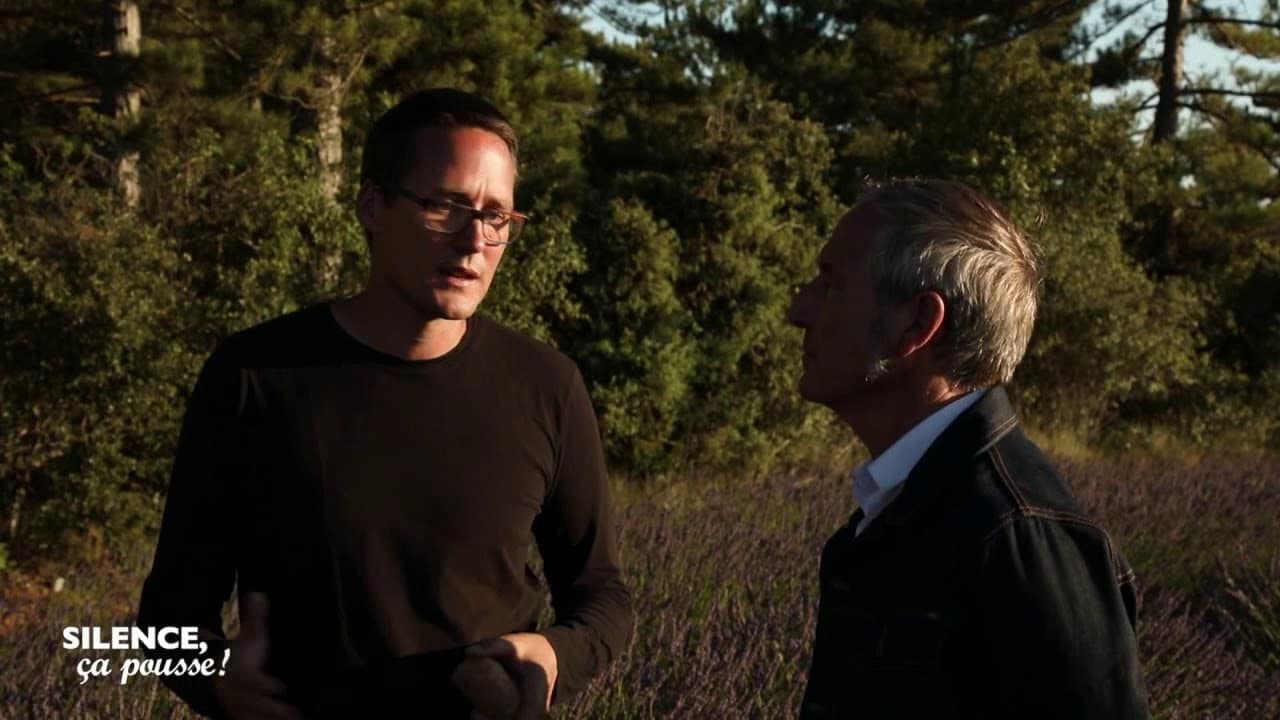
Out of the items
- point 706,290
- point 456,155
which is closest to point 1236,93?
point 706,290

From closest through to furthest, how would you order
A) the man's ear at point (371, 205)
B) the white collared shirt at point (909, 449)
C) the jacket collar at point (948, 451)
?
1. the jacket collar at point (948, 451)
2. the white collared shirt at point (909, 449)
3. the man's ear at point (371, 205)

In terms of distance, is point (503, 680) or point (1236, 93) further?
point (1236, 93)

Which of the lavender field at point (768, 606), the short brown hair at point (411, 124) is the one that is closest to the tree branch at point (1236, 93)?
the lavender field at point (768, 606)

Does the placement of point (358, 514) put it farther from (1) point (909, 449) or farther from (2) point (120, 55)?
(2) point (120, 55)

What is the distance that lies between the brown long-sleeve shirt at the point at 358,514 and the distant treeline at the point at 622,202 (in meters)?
7.49

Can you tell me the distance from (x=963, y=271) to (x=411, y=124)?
1012 mm

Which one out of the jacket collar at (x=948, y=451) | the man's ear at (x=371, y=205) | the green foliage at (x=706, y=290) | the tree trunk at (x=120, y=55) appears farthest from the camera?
the tree trunk at (x=120, y=55)

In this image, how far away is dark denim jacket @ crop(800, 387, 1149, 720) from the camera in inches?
59.7

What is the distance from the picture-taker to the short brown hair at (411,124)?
229 centimetres

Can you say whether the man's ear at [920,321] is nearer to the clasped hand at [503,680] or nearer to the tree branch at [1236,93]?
the clasped hand at [503,680]

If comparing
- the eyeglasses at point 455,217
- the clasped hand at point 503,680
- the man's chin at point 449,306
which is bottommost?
the clasped hand at point 503,680

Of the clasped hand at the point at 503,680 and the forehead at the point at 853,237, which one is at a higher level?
the forehead at the point at 853,237

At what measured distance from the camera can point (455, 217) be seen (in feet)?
7.48

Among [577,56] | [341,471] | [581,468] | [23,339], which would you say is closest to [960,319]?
[581,468]
